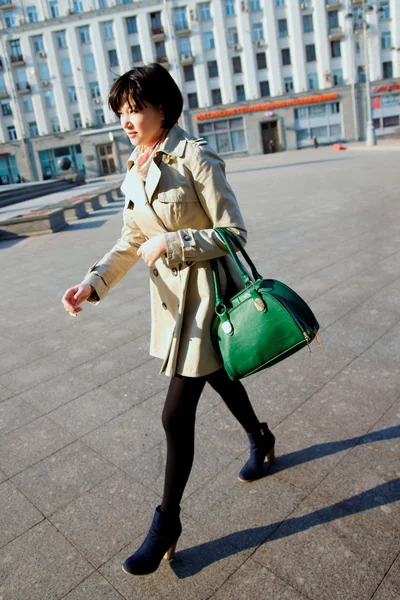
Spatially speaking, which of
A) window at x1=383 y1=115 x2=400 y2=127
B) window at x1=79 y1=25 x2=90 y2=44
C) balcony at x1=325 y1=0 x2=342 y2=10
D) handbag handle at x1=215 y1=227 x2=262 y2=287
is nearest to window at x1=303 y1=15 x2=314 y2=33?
balcony at x1=325 y1=0 x2=342 y2=10

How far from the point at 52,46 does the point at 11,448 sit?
52724 mm

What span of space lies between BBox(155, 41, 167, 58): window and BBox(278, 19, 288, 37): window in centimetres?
1054

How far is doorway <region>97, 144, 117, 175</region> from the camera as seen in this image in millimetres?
49844

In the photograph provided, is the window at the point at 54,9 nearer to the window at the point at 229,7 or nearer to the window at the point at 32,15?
the window at the point at 32,15

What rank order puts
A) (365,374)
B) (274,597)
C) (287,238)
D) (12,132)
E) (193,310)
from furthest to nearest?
(12,132) < (287,238) < (365,374) < (193,310) < (274,597)

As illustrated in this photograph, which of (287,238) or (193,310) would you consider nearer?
(193,310)

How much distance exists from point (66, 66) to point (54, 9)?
4.95 m

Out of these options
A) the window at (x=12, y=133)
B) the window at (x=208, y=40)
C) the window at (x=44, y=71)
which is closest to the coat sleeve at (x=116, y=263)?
the window at (x=208, y=40)

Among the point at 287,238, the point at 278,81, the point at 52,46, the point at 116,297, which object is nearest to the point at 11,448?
the point at 116,297

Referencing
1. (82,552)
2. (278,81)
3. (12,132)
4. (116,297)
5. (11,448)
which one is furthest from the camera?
(12,132)

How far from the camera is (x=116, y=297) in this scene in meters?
6.76

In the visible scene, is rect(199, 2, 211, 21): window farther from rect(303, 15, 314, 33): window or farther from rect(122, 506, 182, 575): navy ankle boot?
rect(122, 506, 182, 575): navy ankle boot

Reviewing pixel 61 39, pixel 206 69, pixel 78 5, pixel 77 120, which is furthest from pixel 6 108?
pixel 206 69

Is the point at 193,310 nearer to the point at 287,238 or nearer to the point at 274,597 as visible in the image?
the point at 274,597
